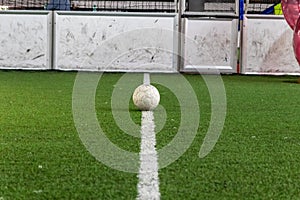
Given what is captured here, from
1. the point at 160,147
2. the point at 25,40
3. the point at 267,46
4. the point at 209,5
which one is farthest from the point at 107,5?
the point at 160,147

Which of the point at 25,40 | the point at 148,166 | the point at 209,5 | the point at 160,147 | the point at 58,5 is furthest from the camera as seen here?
the point at 58,5

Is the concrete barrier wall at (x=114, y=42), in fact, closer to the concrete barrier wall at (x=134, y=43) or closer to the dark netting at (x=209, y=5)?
the concrete barrier wall at (x=134, y=43)

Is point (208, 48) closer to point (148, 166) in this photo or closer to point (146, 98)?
point (146, 98)

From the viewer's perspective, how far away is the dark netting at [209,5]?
43.1ft

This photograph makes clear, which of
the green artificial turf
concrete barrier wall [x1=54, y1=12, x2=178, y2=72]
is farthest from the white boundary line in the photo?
concrete barrier wall [x1=54, y1=12, x2=178, y2=72]

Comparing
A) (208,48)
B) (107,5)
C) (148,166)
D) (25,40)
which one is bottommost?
(148,166)

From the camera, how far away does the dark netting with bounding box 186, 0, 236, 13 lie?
1312cm

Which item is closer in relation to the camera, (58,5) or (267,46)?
(267,46)

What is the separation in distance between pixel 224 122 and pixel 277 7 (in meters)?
10.00

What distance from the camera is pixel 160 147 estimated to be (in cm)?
415

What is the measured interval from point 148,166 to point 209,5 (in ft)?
33.2

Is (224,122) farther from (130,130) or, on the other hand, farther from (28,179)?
(28,179)

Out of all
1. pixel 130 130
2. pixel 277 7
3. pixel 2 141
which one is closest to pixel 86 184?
pixel 2 141

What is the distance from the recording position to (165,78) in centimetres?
1115
